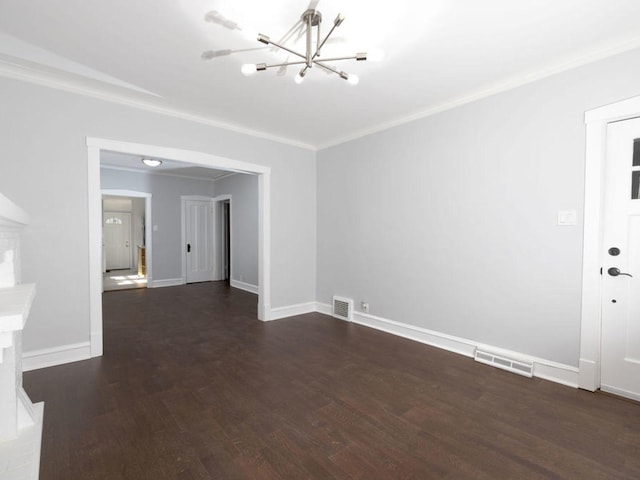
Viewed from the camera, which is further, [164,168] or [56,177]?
[164,168]

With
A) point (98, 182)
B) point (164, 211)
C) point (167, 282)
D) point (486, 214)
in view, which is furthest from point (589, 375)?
point (164, 211)

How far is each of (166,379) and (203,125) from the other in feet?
9.59

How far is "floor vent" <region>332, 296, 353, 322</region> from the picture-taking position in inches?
175

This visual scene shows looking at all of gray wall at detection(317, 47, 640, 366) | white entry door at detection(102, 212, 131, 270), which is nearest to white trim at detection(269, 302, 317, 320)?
gray wall at detection(317, 47, 640, 366)

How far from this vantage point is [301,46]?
238cm

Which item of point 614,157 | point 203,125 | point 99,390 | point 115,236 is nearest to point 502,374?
point 614,157

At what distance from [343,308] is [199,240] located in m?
4.92

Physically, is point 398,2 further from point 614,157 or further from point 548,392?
point 548,392

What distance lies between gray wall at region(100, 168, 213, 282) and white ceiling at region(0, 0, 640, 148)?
4.32 meters

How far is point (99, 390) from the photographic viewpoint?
2.50 metres

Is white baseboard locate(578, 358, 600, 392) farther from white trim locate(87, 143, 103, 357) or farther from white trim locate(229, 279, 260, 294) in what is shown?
white trim locate(229, 279, 260, 294)

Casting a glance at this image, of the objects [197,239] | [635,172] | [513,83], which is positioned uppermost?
[513,83]

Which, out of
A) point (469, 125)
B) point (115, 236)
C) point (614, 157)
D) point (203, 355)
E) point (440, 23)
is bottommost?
point (203, 355)

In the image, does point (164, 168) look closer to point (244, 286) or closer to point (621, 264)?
point (244, 286)
